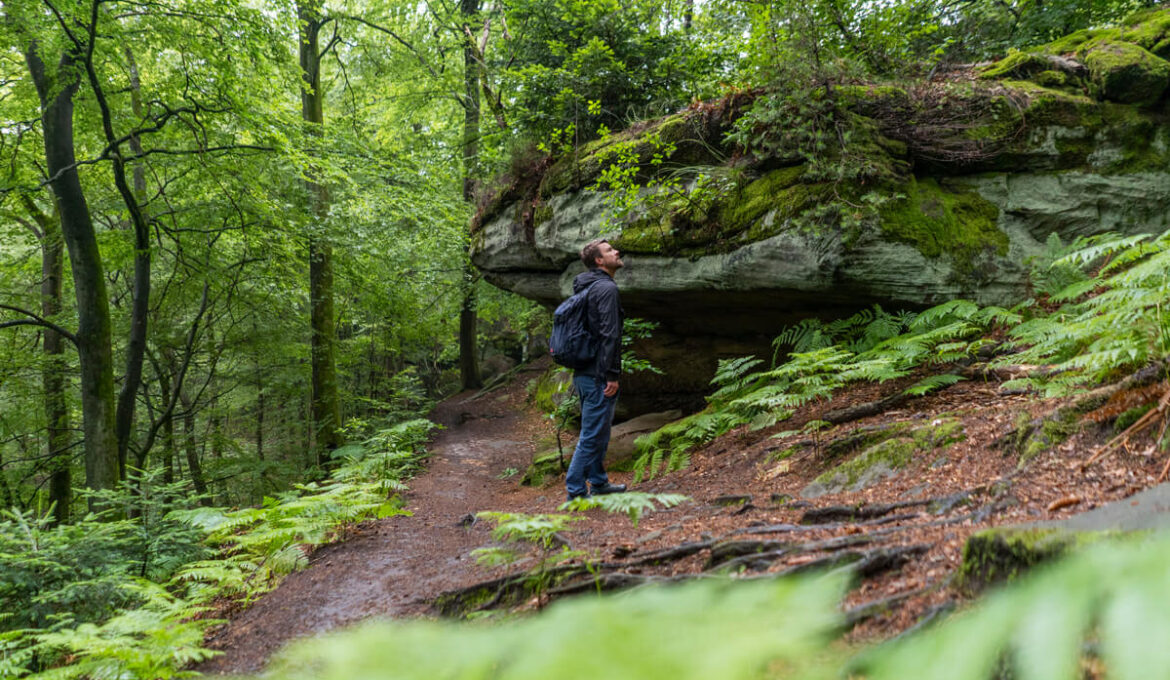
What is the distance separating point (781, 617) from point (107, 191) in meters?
14.1

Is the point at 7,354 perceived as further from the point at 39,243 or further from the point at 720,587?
the point at 720,587

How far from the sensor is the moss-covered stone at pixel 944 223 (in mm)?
5613

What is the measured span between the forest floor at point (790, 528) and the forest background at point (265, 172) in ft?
3.23

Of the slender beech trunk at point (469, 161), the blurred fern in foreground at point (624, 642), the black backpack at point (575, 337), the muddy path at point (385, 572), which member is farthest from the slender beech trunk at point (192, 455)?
the blurred fern in foreground at point (624, 642)

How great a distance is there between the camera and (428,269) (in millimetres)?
15156

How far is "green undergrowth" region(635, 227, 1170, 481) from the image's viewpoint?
2760mm

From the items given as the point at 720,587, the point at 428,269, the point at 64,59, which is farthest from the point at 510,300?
the point at 720,587

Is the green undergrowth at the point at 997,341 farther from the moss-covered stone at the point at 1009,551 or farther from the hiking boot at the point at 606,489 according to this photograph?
the moss-covered stone at the point at 1009,551

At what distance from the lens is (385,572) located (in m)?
3.99

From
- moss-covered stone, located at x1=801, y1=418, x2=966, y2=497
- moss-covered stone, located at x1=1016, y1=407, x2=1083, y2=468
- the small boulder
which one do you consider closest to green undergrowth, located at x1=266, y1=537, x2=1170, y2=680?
moss-covered stone, located at x1=1016, y1=407, x2=1083, y2=468

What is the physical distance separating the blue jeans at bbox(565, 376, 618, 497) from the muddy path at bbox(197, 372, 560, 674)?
856 millimetres

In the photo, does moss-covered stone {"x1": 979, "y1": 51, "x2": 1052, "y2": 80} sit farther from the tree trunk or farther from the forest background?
the tree trunk

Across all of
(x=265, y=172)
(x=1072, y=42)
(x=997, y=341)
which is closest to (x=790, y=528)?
(x=997, y=341)

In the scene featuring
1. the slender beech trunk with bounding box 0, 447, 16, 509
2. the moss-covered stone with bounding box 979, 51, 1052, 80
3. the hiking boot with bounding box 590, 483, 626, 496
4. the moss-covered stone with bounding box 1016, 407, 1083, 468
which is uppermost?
the moss-covered stone with bounding box 979, 51, 1052, 80
